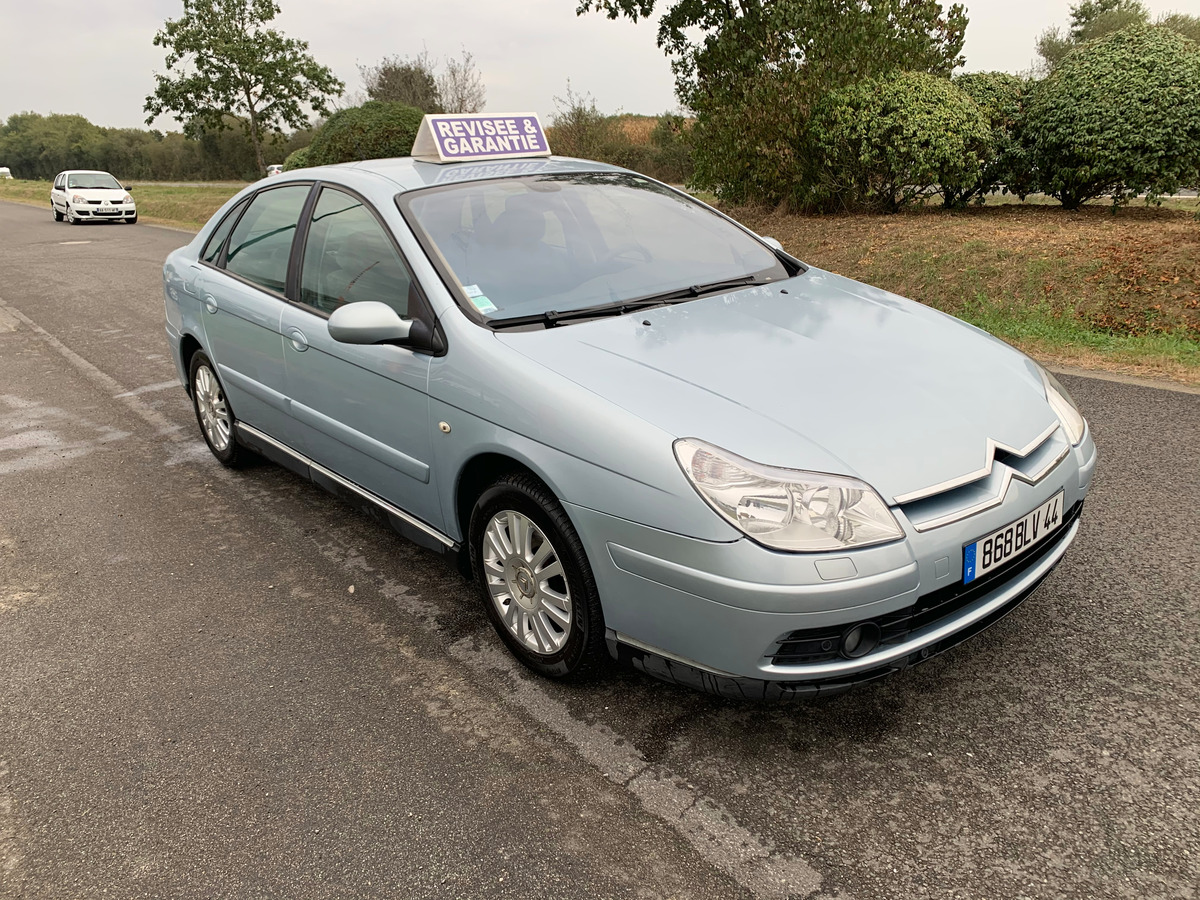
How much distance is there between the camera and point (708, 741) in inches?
105

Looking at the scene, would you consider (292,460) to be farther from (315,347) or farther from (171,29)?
(171,29)

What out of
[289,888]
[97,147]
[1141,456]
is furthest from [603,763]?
[97,147]

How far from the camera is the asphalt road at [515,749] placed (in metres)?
2.22

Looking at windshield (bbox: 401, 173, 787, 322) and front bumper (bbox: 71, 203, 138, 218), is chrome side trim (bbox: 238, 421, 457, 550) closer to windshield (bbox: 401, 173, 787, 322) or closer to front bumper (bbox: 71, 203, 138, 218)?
windshield (bbox: 401, 173, 787, 322)

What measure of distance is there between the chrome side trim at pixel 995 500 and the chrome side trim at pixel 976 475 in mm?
14

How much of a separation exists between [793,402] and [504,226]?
4.98 ft

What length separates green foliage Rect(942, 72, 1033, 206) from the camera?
440 inches

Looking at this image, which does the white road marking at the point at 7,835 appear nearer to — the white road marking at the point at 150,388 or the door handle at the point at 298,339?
the door handle at the point at 298,339

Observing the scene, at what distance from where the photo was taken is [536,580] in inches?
113

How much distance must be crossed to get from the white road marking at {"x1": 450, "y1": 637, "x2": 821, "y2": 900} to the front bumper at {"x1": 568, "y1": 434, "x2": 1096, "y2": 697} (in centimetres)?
29

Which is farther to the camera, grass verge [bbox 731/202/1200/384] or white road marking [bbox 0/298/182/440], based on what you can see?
grass verge [bbox 731/202/1200/384]

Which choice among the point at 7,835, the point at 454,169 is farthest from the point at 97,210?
the point at 7,835

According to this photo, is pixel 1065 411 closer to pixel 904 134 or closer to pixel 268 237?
pixel 268 237

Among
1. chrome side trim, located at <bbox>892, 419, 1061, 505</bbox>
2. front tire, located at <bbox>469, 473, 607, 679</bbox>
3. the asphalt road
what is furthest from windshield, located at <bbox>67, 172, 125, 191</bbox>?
chrome side trim, located at <bbox>892, 419, 1061, 505</bbox>
